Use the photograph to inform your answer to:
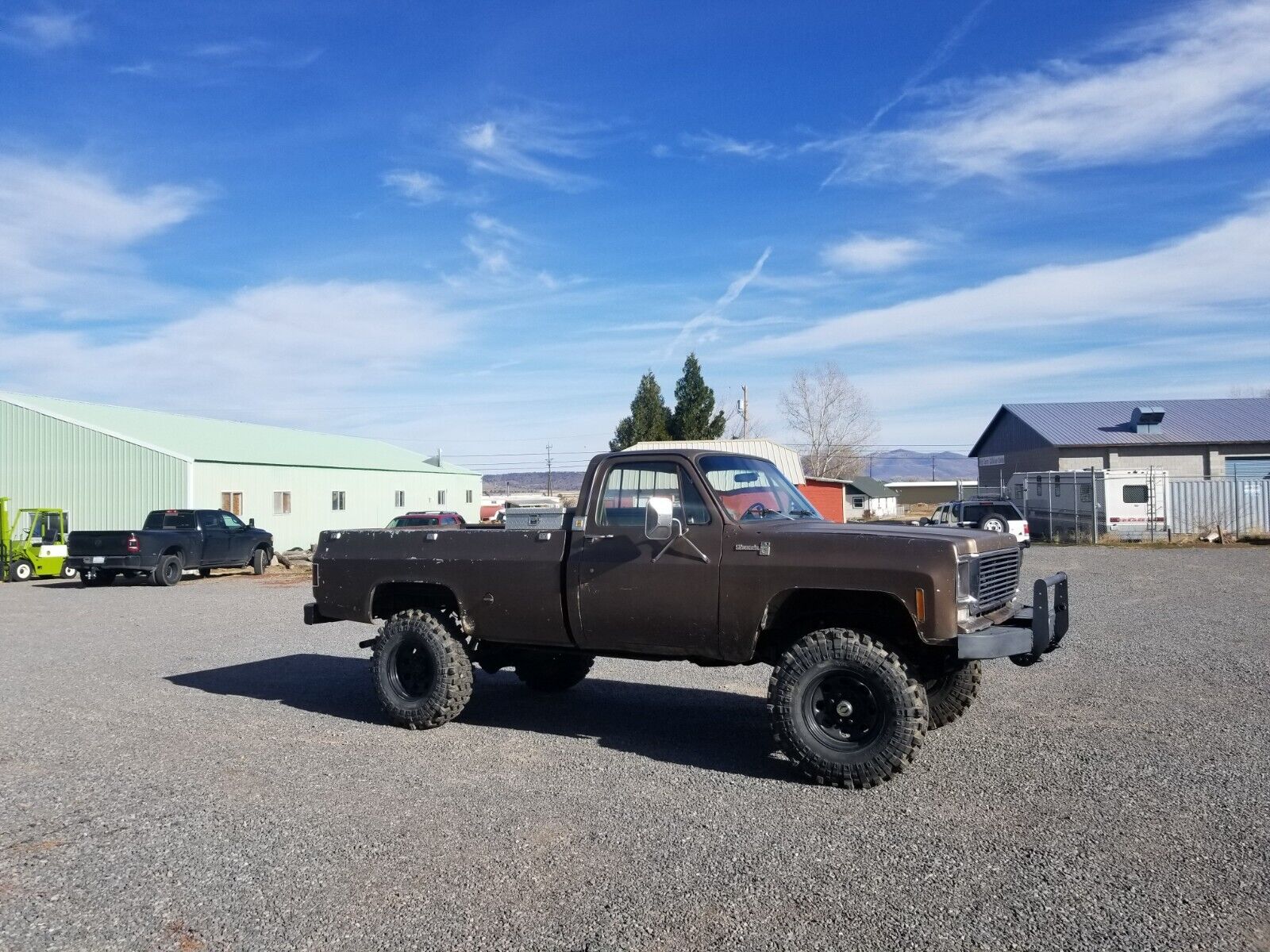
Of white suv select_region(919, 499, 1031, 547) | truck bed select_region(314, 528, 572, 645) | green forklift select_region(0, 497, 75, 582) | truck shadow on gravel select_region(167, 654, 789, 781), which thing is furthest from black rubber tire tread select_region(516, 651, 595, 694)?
white suv select_region(919, 499, 1031, 547)

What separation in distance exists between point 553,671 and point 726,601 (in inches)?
119

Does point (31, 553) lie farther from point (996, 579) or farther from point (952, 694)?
point (996, 579)

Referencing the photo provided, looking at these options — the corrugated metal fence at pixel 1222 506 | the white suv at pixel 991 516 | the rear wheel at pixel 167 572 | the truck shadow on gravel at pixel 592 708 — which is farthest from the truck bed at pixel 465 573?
the corrugated metal fence at pixel 1222 506

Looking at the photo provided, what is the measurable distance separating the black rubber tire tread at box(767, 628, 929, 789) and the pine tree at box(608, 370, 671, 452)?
4353 cm

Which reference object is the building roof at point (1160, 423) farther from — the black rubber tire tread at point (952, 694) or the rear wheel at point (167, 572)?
the black rubber tire tread at point (952, 694)

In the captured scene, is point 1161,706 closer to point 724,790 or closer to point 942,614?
point 942,614

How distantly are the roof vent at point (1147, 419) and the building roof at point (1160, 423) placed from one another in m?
0.25

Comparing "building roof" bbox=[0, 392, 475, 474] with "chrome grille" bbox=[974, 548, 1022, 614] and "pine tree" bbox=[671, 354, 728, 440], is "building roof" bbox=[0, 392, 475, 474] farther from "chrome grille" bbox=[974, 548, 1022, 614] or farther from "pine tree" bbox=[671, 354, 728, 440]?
"chrome grille" bbox=[974, 548, 1022, 614]

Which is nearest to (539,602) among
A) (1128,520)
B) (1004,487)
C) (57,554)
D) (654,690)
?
(654,690)

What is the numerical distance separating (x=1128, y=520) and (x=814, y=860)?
32.9 m

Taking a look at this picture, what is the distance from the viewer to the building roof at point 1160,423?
48.0 metres

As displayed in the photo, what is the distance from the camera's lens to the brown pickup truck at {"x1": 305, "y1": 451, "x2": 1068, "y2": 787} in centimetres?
613

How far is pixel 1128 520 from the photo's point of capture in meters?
33.7

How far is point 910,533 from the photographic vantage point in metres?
6.47
